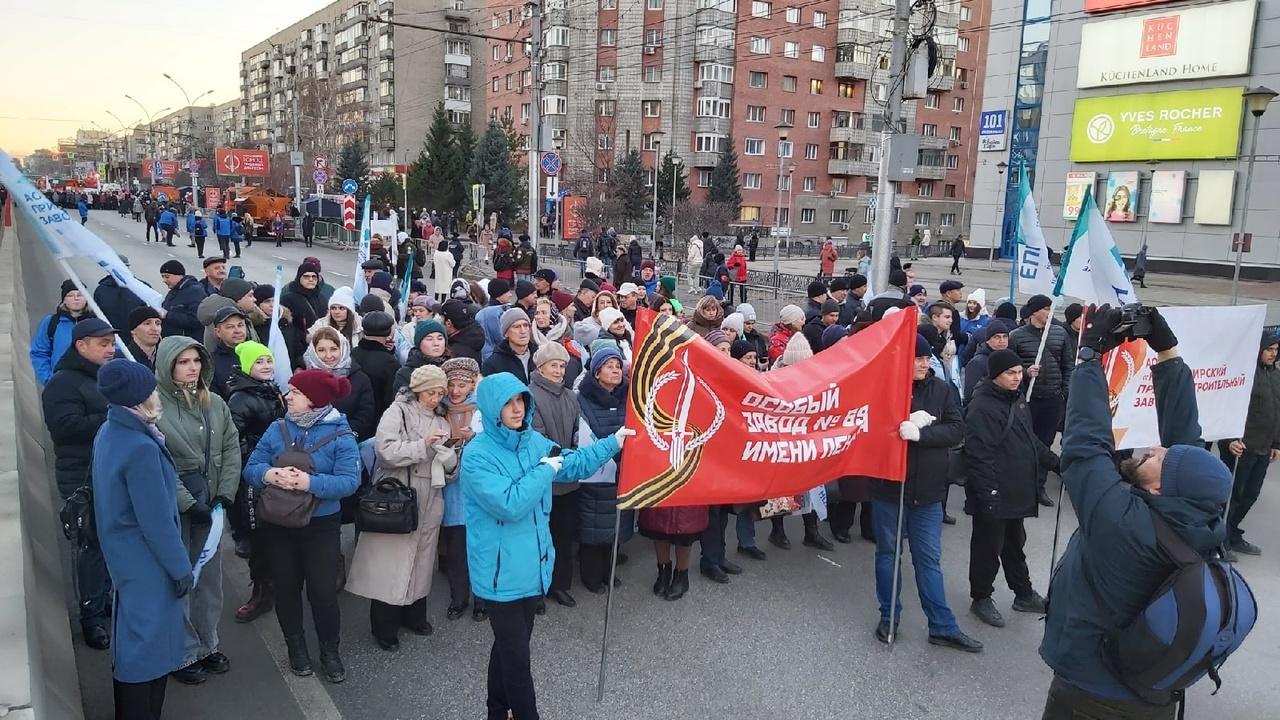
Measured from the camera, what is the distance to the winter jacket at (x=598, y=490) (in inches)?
229

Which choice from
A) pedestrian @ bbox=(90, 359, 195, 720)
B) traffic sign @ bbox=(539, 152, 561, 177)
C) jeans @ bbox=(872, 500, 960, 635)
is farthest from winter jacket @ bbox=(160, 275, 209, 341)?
traffic sign @ bbox=(539, 152, 561, 177)

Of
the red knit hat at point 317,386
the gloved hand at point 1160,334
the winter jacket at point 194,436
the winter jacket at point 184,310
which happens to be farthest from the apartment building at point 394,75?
the gloved hand at point 1160,334

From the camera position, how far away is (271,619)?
5426mm

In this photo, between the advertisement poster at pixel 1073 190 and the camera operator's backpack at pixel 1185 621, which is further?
the advertisement poster at pixel 1073 190

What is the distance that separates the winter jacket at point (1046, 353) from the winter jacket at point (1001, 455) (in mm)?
2707

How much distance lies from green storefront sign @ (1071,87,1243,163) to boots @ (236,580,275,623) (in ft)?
136

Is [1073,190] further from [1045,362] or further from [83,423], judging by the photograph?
[83,423]

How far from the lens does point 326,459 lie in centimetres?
463

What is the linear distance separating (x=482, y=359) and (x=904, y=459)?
394 centimetres

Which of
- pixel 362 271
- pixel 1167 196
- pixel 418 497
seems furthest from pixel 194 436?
pixel 1167 196

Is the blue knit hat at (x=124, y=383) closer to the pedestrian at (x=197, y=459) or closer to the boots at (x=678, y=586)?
the pedestrian at (x=197, y=459)

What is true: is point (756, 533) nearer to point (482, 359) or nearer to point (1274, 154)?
point (482, 359)

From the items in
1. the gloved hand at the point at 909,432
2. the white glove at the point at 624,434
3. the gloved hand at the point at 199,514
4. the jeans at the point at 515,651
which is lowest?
the jeans at the point at 515,651

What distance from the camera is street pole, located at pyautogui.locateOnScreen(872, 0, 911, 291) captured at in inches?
468
